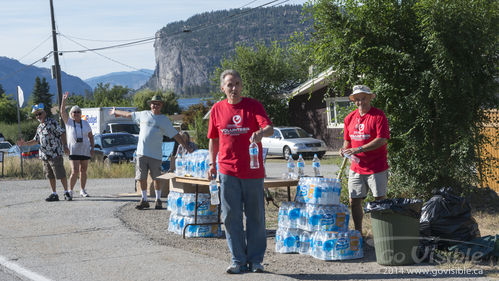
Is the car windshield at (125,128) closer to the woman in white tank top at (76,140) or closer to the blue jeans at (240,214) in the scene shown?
the woman in white tank top at (76,140)

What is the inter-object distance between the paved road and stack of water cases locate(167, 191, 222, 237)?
58 cm

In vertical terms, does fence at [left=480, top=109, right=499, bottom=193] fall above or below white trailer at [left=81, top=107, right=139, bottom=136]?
below

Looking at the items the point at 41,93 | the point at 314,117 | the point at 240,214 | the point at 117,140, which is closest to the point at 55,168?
the point at 240,214

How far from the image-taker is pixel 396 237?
641cm

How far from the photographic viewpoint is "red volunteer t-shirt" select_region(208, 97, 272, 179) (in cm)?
630

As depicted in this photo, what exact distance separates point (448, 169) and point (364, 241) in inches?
102

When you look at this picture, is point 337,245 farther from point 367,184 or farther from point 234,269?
point 234,269

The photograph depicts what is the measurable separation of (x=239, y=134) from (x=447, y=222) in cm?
261

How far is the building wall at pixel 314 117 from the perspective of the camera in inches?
1294

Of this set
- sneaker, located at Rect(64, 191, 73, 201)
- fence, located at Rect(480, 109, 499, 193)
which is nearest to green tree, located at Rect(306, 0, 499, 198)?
fence, located at Rect(480, 109, 499, 193)

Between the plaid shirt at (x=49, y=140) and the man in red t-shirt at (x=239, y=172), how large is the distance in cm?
717

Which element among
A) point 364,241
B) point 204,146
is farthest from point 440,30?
point 204,146

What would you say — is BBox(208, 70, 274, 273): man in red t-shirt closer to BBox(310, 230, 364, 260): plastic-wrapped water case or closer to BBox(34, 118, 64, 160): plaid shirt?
BBox(310, 230, 364, 260): plastic-wrapped water case

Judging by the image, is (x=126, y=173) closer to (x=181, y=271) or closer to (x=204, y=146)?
(x=204, y=146)
